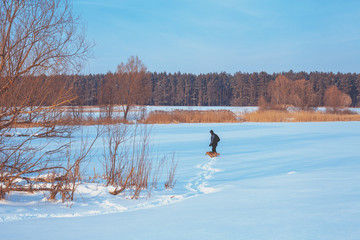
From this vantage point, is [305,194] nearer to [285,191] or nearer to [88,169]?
[285,191]

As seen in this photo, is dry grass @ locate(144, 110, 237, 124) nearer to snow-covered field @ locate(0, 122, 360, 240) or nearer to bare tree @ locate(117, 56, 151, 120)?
bare tree @ locate(117, 56, 151, 120)

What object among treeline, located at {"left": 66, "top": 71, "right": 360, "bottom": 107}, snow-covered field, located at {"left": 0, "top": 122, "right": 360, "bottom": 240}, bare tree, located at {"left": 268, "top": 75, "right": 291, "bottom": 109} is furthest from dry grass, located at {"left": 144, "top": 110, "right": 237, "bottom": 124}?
treeline, located at {"left": 66, "top": 71, "right": 360, "bottom": 107}

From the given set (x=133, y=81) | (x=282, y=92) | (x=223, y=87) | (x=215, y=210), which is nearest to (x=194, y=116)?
(x=133, y=81)

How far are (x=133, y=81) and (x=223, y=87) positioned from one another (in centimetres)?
5471

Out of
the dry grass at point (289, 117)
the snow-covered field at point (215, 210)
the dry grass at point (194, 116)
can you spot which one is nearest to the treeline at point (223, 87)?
the dry grass at point (289, 117)

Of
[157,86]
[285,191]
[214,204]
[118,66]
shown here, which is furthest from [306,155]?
[157,86]

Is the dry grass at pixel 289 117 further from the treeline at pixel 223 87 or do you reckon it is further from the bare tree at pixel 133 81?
the treeline at pixel 223 87

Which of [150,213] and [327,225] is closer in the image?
[327,225]

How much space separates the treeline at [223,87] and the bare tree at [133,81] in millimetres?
43368

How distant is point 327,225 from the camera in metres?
3.23

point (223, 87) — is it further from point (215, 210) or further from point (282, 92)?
point (215, 210)

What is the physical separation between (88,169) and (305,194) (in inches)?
202

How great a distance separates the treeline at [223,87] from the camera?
68438 mm

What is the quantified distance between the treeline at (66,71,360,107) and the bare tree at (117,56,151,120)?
43368 mm
